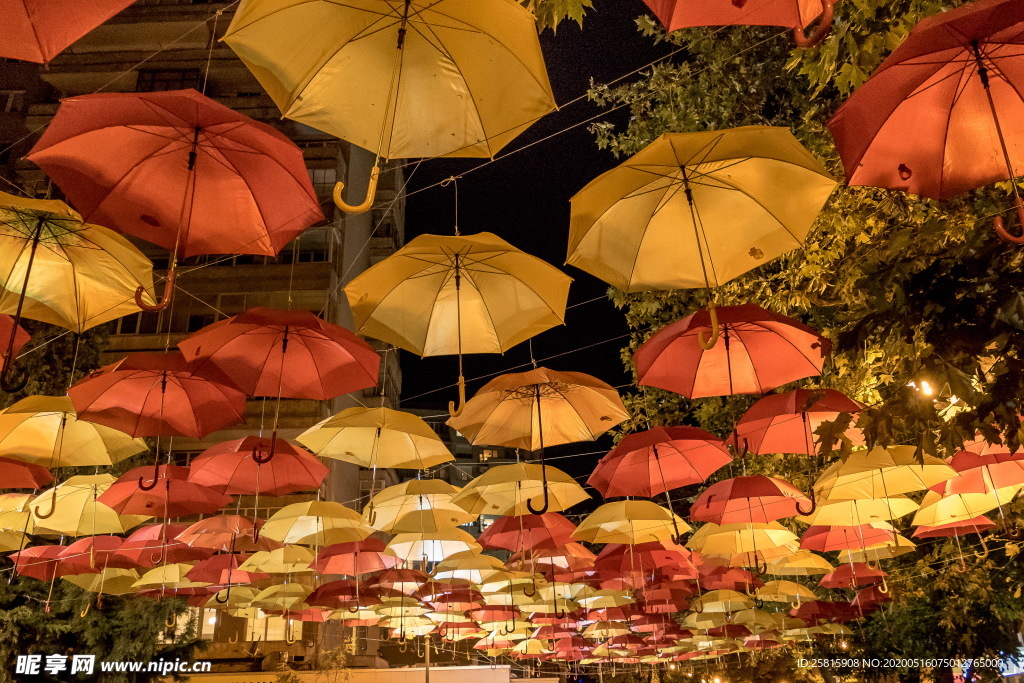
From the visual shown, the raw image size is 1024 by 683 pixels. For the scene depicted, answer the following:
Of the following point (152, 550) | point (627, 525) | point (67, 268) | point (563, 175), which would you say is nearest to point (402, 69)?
point (67, 268)

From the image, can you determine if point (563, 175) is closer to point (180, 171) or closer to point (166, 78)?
point (180, 171)

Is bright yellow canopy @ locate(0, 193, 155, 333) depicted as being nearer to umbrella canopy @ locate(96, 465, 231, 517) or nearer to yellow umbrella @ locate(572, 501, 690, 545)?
umbrella canopy @ locate(96, 465, 231, 517)

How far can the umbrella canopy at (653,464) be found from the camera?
7094 mm

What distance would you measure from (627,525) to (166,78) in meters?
19.7

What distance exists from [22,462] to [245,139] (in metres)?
4.57

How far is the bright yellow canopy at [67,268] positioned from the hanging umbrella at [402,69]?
1.93 metres

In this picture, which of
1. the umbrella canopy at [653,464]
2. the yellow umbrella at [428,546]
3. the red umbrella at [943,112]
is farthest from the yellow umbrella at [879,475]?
the yellow umbrella at [428,546]

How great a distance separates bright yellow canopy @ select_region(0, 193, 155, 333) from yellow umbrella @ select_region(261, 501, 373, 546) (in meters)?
4.95

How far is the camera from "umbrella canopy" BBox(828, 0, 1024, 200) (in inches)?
114

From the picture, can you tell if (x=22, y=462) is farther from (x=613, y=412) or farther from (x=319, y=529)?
(x=613, y=412)

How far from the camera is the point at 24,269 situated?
187 inches

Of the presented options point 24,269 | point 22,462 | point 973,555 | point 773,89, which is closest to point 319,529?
point 22,462

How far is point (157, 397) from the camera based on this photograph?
19.9ft

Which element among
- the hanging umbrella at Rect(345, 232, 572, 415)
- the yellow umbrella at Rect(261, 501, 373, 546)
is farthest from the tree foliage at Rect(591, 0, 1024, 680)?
the yellow umbrella at Rect(261, 501, 373, 546)
